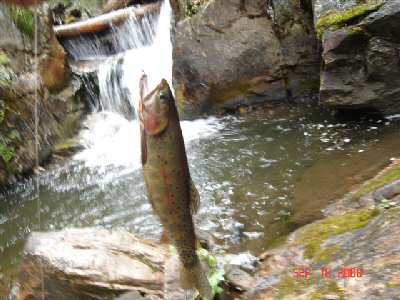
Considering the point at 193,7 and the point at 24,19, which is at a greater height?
the point at 24,19

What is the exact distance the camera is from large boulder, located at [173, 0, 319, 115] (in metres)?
8.79

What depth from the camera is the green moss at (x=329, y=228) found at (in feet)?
12.2

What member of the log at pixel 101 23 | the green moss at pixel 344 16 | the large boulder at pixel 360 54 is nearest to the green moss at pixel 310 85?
the large boulder at pixel 360 54

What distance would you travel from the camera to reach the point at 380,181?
4.54 m

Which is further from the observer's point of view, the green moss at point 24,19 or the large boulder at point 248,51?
the green moss at point 24,19

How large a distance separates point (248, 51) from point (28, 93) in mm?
4375

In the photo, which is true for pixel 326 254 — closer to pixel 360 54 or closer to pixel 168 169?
pixel 168 169

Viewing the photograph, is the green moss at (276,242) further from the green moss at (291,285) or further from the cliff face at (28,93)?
the cliff face at (28,93)

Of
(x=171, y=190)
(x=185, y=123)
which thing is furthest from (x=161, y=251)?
(x=185, y=123)

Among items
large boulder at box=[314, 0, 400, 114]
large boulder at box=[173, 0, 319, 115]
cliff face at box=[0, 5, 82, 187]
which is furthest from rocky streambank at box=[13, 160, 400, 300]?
large boulder at box=[173, 0, 319, 115]

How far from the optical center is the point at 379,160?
5.71 m

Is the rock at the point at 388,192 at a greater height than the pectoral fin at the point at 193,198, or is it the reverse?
the pectoral fin at the point at 193,198
